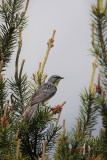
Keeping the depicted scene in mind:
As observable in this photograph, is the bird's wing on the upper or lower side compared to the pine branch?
lower

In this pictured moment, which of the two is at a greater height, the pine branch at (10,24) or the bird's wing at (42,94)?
the pine branch at (10,24)

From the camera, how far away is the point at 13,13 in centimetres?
416

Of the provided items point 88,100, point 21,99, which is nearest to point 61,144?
point 88,100

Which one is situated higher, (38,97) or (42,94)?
(42,94)

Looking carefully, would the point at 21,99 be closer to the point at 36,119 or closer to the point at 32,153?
the point at 36,119

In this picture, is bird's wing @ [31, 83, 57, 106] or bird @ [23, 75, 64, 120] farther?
bird's wing @ [31, 83, 57, 106]

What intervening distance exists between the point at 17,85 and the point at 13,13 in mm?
1282

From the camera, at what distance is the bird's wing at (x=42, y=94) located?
13.1ft

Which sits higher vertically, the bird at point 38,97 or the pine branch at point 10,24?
the pine branch at point 10,24

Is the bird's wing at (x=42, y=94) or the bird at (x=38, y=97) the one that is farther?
the bird's wing at (x=42, y=94)

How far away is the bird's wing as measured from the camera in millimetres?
3986

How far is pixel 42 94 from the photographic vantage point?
181 inches

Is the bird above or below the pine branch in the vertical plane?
below

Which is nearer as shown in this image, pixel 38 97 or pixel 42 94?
pixel 38 97
